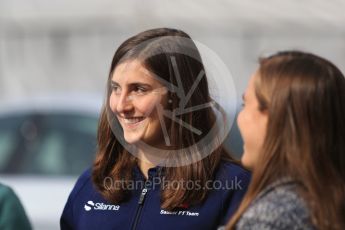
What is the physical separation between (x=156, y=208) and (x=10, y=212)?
2.16ft

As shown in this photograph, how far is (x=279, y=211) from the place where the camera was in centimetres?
238

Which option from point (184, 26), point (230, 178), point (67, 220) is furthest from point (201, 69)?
point (184, 26)

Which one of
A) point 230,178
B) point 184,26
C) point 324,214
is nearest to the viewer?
point 324,214

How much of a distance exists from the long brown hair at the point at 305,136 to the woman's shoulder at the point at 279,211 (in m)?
0.03

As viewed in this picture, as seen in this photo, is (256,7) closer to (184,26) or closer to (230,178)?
(184,26)

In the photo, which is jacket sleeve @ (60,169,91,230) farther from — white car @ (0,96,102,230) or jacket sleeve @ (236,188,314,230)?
white car @ (0,96,102,230)

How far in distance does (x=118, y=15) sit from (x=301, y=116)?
38.3 ft

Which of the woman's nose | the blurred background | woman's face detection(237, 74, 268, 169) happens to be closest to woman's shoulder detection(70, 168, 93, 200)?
the woman's nose

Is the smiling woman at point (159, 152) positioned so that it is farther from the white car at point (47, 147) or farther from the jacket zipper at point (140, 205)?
the white car at point (47, 147)

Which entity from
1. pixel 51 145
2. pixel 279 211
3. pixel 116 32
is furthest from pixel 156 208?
pixel 116 32

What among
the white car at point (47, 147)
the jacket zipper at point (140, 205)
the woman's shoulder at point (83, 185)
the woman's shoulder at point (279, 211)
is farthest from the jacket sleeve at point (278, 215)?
the white car at point (47, 147)

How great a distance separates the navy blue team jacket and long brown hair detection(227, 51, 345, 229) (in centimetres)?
64

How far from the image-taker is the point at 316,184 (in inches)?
95.8

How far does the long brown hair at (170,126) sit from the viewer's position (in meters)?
3.22
